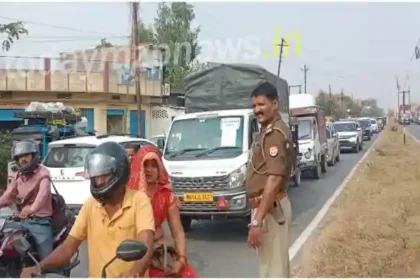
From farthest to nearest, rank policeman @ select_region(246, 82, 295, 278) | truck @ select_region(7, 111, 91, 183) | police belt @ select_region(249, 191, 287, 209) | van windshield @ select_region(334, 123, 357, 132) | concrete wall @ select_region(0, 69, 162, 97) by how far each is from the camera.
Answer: van windshield @ select_region(334, 123, 357, 132)
concrete wall @ select_region(0, 69, 162, 97)
truck @ select_region(7, 111, 91, 183)
police belt @ select_region(249, 191, 287, 209)
policeman @ select_region(246, 82, 295, 278)

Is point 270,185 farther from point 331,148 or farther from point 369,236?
point 331,148

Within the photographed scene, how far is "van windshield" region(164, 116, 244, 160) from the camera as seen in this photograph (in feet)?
30.1

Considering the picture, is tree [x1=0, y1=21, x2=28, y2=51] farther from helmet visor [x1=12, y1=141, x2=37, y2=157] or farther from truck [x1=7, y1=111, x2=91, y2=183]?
helmet visor [x1=12, y1=141, x2=37, y2=157]

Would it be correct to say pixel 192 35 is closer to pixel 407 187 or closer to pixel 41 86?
pixel 41 86

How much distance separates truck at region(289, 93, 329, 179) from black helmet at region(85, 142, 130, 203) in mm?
14221

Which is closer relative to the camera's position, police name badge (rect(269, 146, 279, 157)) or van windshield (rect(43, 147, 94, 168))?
police name badge (rect(269, 146, 279, 157))

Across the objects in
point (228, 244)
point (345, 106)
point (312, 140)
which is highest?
point (345, 106)

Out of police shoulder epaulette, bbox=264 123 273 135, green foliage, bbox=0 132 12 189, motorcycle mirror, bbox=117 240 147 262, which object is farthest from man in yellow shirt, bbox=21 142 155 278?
green foliage, bbox=0 132 12 189

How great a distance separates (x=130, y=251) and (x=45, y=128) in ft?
44.1

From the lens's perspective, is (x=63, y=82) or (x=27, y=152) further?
(x=63, y=82)

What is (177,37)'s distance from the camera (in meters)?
51.5

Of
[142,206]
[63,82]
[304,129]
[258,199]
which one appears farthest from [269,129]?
[63,82]

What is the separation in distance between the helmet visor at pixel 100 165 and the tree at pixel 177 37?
44.8m

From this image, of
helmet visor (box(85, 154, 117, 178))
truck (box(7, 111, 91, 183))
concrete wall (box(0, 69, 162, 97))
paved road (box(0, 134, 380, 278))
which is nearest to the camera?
helmet visor (box(85, 154, 117, 178))
